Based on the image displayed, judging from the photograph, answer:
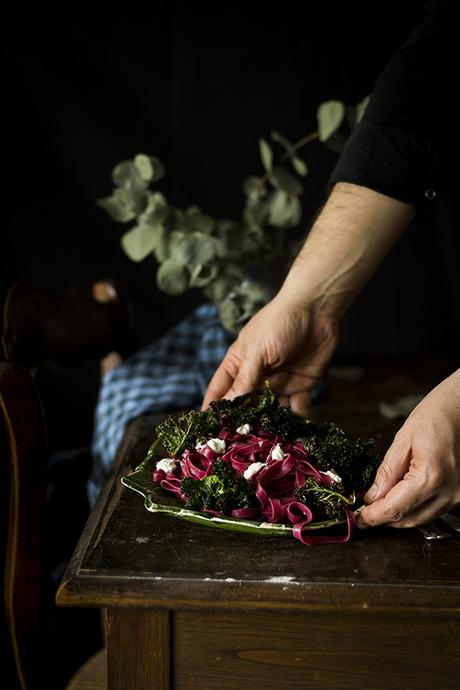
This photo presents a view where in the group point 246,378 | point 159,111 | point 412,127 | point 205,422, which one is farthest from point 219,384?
point 159,111

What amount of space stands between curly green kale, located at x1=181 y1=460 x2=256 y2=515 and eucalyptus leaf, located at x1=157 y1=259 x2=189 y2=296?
2.64 ft

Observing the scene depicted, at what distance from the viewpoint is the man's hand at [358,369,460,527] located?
2.74 feet

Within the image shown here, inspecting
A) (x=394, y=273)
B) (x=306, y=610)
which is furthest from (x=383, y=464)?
(x=394, y=273)

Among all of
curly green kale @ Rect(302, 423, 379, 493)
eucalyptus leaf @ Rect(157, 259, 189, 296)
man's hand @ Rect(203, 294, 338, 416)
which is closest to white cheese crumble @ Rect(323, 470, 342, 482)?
curly green kale @ Rect(302, 423, 379, 493)

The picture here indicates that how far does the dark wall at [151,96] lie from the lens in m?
2.27

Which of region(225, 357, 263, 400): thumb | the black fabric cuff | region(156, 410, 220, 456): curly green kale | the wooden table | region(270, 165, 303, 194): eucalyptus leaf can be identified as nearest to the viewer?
the wooden table

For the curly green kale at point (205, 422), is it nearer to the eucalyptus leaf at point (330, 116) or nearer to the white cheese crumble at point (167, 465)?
the white cheese crumble at point (167, 465)

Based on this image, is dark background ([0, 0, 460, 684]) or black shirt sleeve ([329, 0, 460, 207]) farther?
dark background ([0, 0, 460, 684])

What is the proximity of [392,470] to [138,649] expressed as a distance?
1.07ft

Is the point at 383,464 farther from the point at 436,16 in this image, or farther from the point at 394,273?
the point at 394,273

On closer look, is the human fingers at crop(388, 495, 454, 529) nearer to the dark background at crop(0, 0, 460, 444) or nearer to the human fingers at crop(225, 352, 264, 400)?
the human fingers at crop(225, 352, 264, 400)

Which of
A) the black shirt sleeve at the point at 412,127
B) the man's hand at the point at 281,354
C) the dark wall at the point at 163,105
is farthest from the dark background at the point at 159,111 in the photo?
the man's hand at the point at 281,354

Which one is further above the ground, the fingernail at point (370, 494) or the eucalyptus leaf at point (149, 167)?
the eucalyptus leaf at point (149, 167)

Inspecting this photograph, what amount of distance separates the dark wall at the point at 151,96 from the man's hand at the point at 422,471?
1580mm
